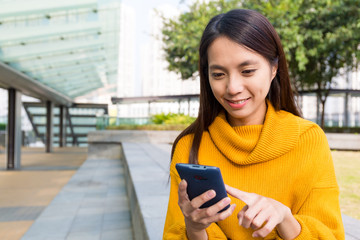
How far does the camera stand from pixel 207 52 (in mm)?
1330

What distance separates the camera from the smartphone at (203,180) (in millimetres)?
967

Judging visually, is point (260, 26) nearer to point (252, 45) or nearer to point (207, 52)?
point (252, 45)

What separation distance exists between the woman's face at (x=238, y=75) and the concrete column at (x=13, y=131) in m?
14.7

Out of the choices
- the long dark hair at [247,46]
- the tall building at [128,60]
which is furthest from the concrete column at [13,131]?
the tall building at [128,60]

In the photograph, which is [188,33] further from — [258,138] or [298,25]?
[258,138]

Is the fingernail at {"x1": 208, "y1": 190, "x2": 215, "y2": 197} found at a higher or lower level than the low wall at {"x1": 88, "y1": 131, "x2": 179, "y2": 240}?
higher

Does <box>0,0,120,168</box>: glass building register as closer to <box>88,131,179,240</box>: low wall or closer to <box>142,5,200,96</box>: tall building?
<box>88,131,179,240</box>: low wall

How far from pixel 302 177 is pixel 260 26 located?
1.93 ft

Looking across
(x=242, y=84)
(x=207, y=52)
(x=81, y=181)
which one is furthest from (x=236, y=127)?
(x=81, y=181)

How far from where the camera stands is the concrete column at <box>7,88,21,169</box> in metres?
14.1

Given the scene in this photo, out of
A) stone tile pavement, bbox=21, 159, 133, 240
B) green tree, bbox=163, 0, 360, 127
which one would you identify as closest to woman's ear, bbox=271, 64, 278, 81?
stone tile pavement, bbox=21, 159, 133, 240

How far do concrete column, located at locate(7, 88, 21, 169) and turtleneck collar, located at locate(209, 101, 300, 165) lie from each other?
14.6 metres

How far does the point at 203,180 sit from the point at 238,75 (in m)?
0.46

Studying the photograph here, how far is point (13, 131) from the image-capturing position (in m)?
14.1
